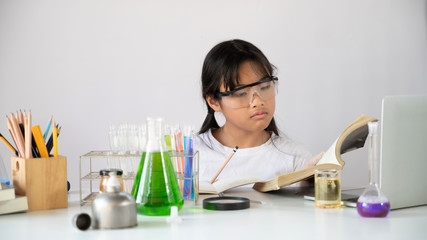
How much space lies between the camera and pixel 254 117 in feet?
6.95

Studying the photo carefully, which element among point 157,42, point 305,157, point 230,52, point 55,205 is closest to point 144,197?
point 55,205

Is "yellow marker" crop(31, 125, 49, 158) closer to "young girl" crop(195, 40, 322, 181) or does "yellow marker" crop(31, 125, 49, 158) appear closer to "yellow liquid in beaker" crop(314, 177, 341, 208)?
"yellow liquid in beaker" crop(314, 177, 341, 208)

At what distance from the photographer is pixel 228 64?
86.3 inches

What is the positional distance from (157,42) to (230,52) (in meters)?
0.88

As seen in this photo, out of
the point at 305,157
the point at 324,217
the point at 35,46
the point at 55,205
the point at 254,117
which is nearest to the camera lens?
the point at 324,217

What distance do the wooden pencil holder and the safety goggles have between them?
84cm

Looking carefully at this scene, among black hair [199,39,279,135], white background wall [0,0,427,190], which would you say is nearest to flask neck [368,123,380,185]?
black hair [199,39,279,135]

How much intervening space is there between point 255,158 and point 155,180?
1.20 m

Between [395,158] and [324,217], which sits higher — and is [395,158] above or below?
above

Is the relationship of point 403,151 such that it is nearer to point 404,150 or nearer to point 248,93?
point 404,150

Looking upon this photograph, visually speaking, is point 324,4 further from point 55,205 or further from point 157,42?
point 55,205

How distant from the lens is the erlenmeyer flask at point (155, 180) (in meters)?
1.25

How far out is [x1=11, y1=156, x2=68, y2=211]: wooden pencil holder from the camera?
137 cm

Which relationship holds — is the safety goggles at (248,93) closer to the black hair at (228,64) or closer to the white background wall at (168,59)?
the black hair at (228,64)
